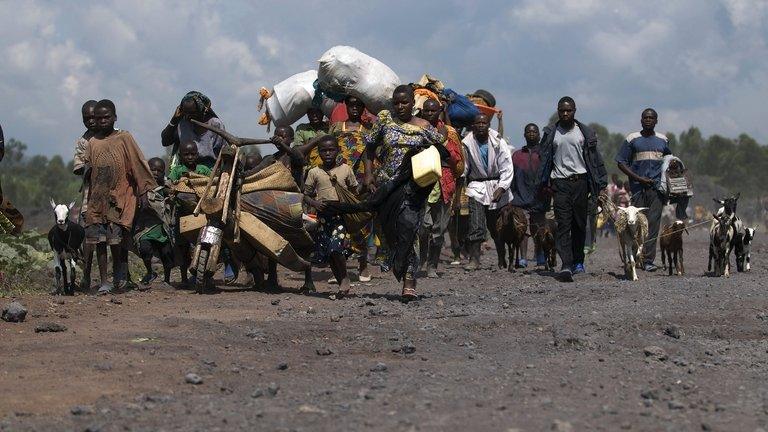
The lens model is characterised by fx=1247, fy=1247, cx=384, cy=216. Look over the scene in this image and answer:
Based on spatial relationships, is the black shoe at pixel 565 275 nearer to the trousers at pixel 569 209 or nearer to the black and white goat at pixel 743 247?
the trousers at pixel 569 209

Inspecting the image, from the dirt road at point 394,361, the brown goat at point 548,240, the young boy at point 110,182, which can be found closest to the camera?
the dirt road at point 394,361

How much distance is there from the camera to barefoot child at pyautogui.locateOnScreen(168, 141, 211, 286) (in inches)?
508

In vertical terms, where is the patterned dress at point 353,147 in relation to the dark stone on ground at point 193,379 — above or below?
above

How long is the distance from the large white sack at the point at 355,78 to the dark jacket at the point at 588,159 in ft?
6.86

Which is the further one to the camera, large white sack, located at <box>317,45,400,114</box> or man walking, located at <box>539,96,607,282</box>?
large white sack, located at <box>317,45,400,114</box>

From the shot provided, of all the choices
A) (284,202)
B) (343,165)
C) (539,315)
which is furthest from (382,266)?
(539,315)

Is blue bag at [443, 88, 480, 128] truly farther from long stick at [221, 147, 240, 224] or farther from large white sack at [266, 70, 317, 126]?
long stick at [221, 147, 240, 224]

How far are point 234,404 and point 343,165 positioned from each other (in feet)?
23.4

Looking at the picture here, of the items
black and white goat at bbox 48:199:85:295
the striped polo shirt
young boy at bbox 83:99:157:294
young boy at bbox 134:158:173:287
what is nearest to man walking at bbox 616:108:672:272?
the striped polo shirt

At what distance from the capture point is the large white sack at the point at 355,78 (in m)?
15.4

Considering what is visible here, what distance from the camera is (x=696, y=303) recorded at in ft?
36.8

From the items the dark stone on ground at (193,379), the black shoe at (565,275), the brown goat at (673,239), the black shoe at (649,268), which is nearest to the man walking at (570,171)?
the black shoe at (565,275)

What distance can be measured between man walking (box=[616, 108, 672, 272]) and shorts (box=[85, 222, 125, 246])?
6.85 m

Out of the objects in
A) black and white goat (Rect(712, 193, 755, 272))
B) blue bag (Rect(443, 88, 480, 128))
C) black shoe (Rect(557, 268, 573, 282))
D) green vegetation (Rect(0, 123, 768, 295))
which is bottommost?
black shoe (Rect(557, 268, 573, 282))
